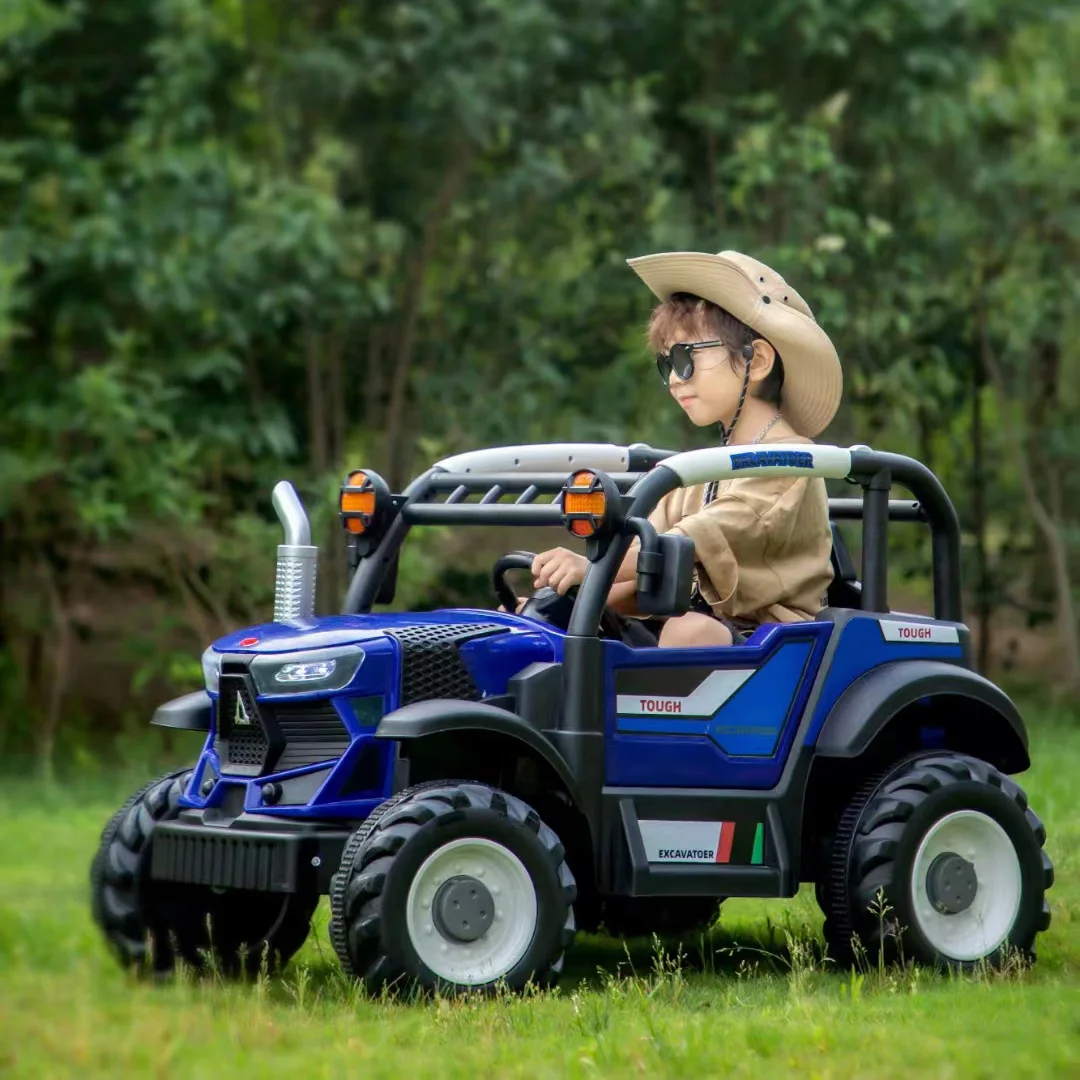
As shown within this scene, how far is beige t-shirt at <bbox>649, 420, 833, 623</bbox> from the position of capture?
5.89m

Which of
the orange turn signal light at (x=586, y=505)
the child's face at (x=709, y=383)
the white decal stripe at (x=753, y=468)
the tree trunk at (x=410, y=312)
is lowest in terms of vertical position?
the orange turn signal light at (x=586, y=505)

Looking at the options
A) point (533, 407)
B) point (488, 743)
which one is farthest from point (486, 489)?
point (533, 407)

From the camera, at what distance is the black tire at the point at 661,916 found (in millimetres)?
6527

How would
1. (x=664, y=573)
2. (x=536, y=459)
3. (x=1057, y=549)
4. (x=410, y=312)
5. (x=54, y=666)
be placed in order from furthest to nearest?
(x=1057, y=549)
(x=54, y=666)
(x=410, y=312)
(x=536, y=459)
(x=664, y=573)

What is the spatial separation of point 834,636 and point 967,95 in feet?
28.2

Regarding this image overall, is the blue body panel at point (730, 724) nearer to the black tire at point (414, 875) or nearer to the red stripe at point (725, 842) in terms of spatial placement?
the red stripe at point (725, 842)

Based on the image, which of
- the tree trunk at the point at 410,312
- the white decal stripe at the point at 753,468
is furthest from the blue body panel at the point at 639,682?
the tree trunk at the point at 410,312

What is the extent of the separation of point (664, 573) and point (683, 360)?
1.10 metres

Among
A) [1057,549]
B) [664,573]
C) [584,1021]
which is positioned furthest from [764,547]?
[1057,549]

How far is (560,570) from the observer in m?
5.92

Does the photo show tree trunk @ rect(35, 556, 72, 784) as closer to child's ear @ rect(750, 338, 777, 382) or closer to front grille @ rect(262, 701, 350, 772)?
child's ear @ rect(750, 338, 777, 382)

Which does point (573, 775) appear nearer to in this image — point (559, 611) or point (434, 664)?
point (434, 664)

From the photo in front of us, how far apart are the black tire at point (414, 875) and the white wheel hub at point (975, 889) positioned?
111 cm

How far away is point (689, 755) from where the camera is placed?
225 inches
